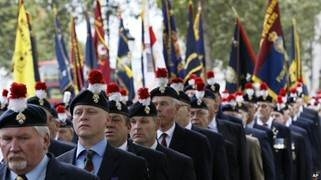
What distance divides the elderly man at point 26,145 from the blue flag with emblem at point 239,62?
14336 mm

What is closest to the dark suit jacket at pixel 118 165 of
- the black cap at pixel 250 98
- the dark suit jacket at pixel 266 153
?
the dark suit jacket at pixel 266 153

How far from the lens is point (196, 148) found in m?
9.45

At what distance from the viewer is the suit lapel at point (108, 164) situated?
6.76 meters

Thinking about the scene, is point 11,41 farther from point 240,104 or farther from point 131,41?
point 240,104

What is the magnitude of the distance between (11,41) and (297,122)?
707 inches

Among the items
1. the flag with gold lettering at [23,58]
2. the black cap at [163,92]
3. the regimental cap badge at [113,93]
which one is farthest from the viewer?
the flag with gold lettering at [23,58]

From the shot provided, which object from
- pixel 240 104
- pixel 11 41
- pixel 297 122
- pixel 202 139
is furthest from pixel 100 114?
pixel 11 41

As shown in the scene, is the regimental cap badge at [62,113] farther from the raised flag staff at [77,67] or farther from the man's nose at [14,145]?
the raised flag staff at [77,67]

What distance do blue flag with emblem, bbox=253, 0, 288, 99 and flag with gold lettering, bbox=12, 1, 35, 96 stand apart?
7.30 meters

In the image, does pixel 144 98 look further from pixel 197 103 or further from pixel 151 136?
pixel 197 103

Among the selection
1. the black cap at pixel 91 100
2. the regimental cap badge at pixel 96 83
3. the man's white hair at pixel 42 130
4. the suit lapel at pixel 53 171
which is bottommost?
the suit lapel at pixel 53 171

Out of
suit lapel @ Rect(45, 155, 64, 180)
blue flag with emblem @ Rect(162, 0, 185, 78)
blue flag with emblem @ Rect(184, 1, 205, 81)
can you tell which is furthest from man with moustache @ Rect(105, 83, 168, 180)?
blue flag with emblem @ Rect(184, 1, 205, 81)

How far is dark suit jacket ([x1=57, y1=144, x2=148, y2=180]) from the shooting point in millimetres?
6785

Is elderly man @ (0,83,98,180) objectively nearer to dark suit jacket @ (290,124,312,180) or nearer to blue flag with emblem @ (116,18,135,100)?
dark suit jacket @ (290,124,312,180)
